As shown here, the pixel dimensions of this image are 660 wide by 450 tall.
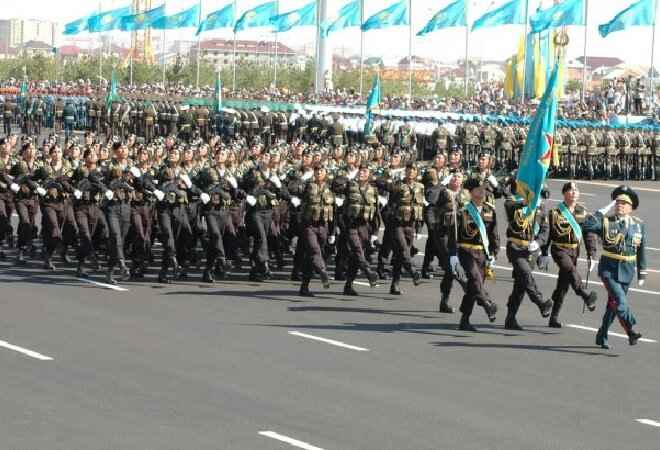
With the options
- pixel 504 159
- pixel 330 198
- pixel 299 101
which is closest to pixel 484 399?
pixel 330 198

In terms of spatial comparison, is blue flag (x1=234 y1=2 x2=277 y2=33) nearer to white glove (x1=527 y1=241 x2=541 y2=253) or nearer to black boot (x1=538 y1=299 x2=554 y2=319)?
black boot (x1=538 y1=299 x2=554 y2=319)

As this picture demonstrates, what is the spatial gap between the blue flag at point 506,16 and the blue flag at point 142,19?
1745 cm

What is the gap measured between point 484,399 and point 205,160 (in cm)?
1044

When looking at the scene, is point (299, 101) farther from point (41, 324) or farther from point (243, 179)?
point (41, 324)

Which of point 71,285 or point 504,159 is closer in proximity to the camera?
point 71,285

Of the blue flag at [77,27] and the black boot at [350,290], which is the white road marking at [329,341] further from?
the blue flag at [77,27]

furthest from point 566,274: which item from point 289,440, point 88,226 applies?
point 88,226

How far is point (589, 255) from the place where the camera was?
1836 cm

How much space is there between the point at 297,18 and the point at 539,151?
47991 millimetres

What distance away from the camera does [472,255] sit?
740 inches

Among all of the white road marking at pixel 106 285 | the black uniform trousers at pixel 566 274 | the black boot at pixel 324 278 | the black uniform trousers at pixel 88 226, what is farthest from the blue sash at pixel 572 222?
the black uniform trousers at pixel 88 226

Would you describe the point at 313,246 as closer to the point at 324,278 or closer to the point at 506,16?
the point at 324,278

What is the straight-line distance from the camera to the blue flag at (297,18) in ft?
219

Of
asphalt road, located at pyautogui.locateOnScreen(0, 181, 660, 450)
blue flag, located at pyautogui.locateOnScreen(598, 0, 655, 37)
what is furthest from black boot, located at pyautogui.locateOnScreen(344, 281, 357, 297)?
blue flag, located at pyautogui.locateOnScreen(598, 0, 655, 37)
